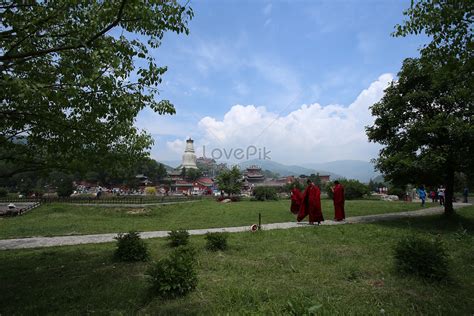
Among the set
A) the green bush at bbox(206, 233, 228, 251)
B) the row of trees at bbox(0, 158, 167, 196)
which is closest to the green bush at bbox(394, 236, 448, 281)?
the green bush at bbox(206, 233, 228, 251)

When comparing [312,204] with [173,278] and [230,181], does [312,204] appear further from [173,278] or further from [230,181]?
[230,181]

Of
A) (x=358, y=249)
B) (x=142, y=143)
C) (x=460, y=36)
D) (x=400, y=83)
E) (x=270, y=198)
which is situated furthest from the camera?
(x=270, y=198)

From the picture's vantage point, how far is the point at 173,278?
472cm

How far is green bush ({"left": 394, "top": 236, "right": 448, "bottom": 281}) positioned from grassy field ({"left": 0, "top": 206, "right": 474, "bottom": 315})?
0.22 meters

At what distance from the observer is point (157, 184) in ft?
265

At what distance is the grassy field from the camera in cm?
424

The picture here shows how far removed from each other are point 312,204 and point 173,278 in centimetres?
972

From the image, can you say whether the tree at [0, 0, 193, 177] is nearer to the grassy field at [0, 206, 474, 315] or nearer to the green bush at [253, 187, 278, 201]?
the grassy field at [0, 206, 474, 315]

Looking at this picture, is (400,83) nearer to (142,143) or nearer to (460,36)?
(460,36)

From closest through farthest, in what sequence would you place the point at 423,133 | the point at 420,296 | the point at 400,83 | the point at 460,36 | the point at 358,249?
the point at 420,296 → the point at 460,36 → the point at 358,249 → the point at 423,133 → the point at 400,83

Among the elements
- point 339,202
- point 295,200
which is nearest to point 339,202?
point 339,202

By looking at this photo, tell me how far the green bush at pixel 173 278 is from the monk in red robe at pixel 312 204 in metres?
9.35

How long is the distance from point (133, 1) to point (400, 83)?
13771 millimetres

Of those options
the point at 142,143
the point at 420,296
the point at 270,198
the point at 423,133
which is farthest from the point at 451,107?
the point at 270,198
